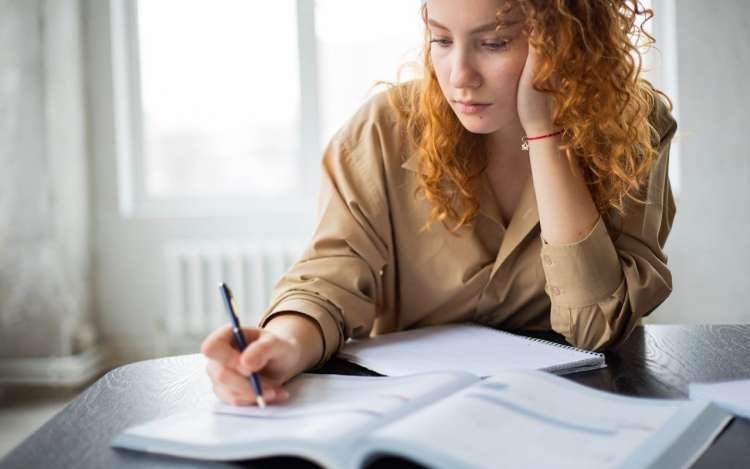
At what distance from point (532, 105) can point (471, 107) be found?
0.30 feet

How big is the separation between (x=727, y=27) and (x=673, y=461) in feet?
10.8

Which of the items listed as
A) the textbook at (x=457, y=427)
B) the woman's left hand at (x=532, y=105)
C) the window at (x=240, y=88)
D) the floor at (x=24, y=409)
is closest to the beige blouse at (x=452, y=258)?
the woman's left hand at (x=532, y=105)

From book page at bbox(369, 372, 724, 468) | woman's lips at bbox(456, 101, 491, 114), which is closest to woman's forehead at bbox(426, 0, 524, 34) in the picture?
woman's lips at bbox(456, 101, 491, 114)

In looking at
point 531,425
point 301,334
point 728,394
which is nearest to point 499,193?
point 301,334

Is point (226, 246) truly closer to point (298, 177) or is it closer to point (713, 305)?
point (298, 177)

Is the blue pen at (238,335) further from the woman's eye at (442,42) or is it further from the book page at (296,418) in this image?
the woman's eye at (442,42)

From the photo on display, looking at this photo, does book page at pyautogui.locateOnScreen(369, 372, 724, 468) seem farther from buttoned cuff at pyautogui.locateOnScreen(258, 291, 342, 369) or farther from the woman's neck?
the woman's neck

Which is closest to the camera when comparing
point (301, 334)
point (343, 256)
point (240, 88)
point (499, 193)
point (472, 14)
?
point (301, 334)

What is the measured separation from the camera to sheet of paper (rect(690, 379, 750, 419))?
2.73 ft

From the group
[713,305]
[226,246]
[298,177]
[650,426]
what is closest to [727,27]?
[713,305]

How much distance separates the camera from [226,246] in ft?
12.3

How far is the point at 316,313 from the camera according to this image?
1.13 metres

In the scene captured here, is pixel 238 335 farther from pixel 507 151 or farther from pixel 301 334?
pixel 507 151

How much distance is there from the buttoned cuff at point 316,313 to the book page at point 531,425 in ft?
1.01
